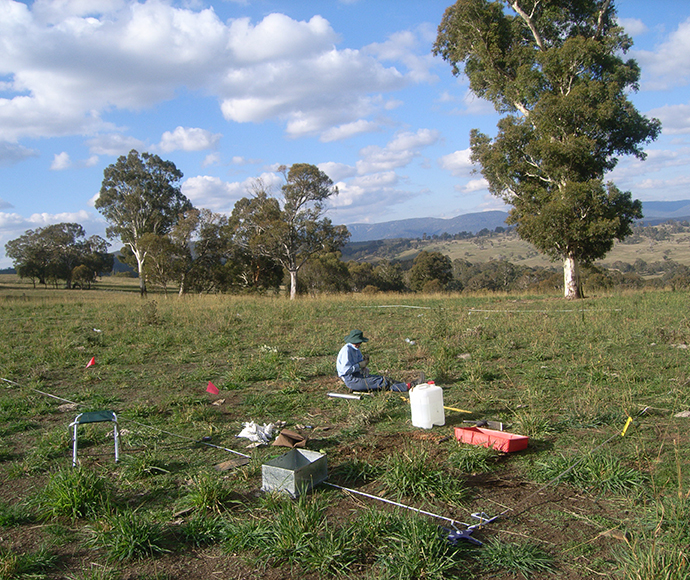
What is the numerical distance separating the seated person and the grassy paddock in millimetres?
421

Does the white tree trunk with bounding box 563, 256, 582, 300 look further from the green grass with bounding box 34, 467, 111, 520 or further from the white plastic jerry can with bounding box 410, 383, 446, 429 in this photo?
the green grass with bounding box 34, 467, 111, 520

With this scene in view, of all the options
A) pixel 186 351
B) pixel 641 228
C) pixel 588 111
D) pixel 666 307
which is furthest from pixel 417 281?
pixel 641 228

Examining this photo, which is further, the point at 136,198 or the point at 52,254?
the point at 52,254

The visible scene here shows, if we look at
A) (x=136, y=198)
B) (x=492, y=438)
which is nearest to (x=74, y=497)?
(x=492, y=438)

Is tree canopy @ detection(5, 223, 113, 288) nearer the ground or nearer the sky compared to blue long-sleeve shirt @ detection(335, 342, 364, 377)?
nearer the sky

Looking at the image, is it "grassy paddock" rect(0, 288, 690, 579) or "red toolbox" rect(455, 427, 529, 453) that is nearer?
"grassy paddock" rect(0, 288, 690, 579)

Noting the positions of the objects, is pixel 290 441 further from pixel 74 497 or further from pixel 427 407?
pixel 74 497

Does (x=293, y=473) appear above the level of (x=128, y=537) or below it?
above

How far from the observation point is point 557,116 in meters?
19.0

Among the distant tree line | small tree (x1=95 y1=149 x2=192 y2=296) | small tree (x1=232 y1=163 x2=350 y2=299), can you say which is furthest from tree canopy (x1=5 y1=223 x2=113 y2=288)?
small tree (x1=232 y1=163 x2=350 y2=299)

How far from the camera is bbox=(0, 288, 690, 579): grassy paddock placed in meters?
3.05

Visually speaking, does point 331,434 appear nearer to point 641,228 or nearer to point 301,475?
point 301,475

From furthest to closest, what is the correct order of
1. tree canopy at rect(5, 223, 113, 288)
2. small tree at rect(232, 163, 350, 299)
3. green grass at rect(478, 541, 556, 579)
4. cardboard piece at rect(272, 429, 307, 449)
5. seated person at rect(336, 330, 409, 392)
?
1. tree canopy at rect(5, 223, 113, 288)
2. small tree at rect(232, 163, 350, 299)
3. seated person at rect(336, 330, 409, 392)
4. cardboard piece at rect(272, 429, 307, 449)
5. green grass at rect(478, 541, 556, 579)

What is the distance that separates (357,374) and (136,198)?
43.8 metres
